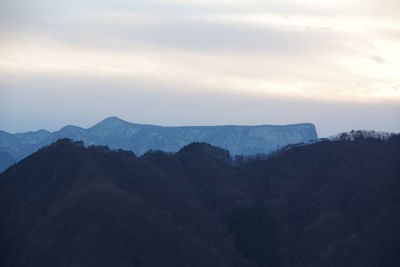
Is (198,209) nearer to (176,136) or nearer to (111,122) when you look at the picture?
(176,136)

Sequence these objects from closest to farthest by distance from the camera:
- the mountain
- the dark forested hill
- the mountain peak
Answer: the dark forested hill → the mountain → the mountain peak

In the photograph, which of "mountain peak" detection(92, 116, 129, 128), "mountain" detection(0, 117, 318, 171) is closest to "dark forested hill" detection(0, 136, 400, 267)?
"mountain" detection(0, 117, 318, 171)

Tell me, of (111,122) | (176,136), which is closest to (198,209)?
(176,136)

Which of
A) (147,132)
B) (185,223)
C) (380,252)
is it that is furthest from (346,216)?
(147,132)

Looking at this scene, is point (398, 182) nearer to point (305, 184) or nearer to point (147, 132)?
point (305, 184)

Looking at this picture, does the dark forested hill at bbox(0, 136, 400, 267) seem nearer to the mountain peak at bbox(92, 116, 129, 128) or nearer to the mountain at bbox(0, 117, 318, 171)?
the mountain at bbox(0, 117, 318, 171)
